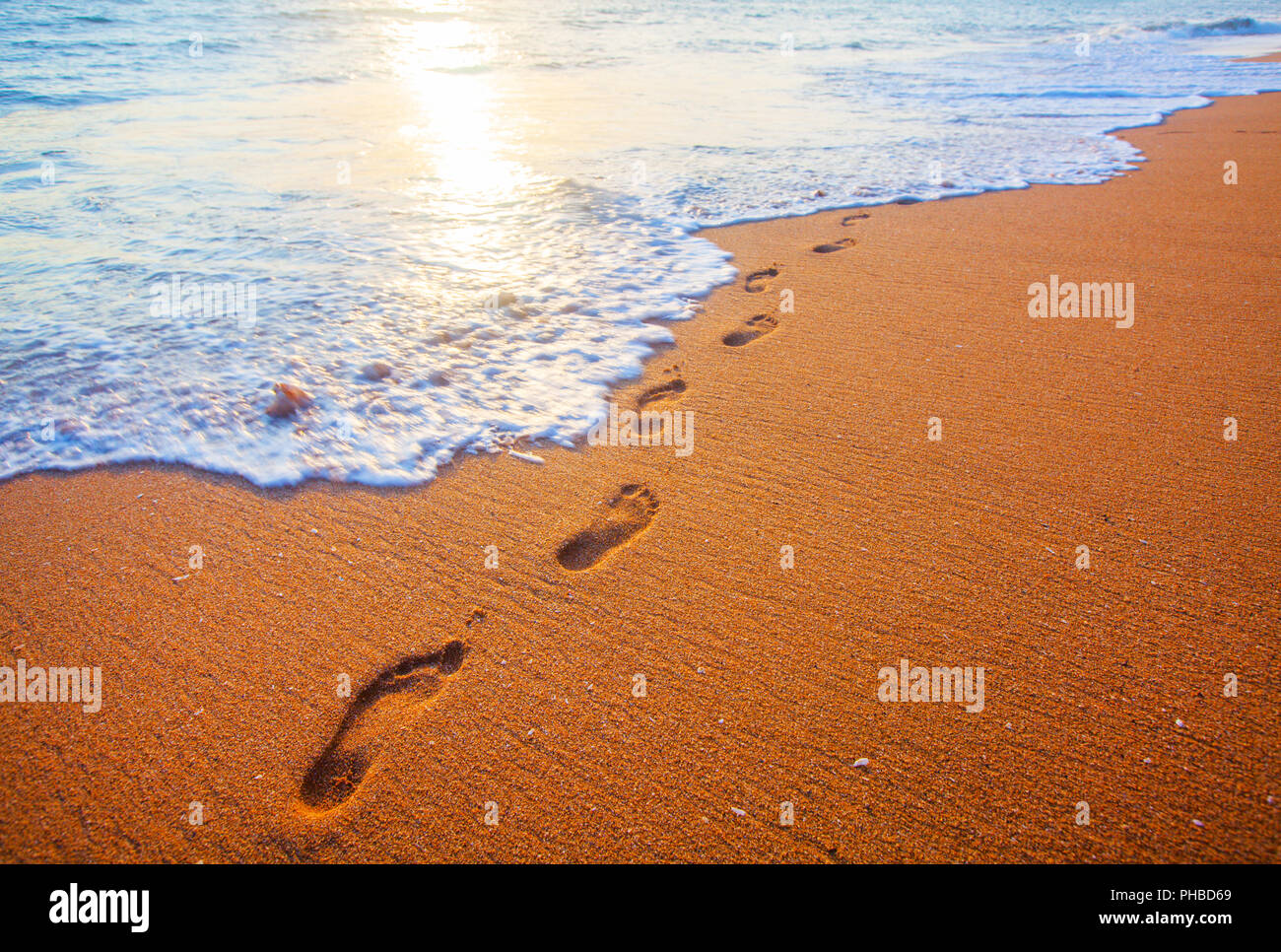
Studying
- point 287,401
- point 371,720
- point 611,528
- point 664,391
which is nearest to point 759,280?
point 664,391

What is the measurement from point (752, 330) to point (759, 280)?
89cm

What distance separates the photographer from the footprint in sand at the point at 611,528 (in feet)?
8.98

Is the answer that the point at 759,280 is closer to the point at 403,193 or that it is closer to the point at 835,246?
the point at 835,246

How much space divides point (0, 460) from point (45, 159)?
20.6 feet

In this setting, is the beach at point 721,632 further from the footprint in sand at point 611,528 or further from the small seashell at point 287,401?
the small seashell at point 287,401

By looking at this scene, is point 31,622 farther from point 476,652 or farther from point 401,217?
point 401,217

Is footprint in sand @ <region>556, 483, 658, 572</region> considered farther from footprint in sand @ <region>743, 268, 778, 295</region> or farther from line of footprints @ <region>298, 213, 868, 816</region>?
footprint in sand @ <region>743, 268, 778, 295</region>

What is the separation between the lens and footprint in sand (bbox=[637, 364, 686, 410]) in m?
3.70

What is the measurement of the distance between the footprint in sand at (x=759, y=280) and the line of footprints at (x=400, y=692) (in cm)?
243

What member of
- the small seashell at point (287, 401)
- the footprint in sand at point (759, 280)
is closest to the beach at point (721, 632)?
the small seashell at point (287, 401)

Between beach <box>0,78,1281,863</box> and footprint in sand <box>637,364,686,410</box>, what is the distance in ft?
0.08

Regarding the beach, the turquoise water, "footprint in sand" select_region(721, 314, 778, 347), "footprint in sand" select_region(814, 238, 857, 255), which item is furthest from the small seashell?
"footprint in sand" select_region(814, 238, 857, 255)

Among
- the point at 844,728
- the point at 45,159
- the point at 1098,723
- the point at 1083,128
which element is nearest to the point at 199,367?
the point at 844,728
